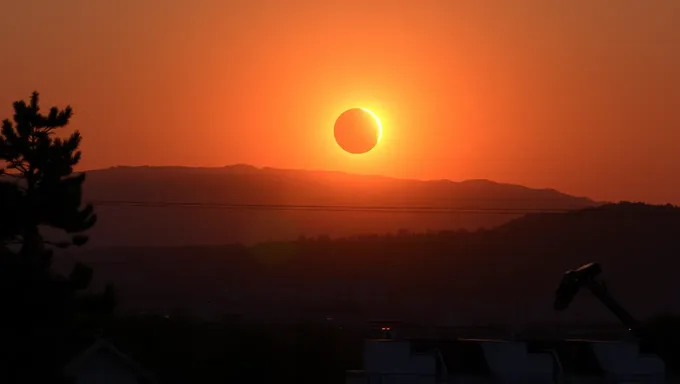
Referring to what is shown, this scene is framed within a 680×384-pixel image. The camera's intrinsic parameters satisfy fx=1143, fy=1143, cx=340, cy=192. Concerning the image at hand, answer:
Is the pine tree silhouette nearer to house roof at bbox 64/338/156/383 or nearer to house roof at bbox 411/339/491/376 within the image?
house roof at bbox 64/338/156/383

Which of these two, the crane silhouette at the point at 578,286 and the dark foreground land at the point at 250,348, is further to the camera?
the dark foreground land at the point at 250,348

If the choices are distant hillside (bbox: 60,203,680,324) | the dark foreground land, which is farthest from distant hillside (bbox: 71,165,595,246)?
the dark foreground land

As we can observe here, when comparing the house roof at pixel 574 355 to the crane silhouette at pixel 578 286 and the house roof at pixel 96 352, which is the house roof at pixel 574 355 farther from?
the house roof at pixel 96 352

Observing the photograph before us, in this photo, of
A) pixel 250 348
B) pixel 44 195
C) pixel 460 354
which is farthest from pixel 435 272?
pixel 460 354

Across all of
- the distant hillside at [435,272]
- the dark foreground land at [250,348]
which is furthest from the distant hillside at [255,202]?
the dark foreground land at [250,348]

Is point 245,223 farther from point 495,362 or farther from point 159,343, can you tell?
point 495,362

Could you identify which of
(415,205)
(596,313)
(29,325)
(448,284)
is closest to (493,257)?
(448,284)

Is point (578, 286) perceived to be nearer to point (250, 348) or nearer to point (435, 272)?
point (250, 348)
